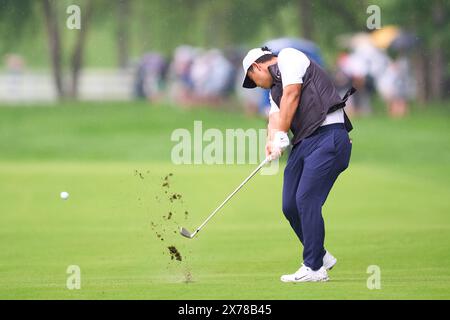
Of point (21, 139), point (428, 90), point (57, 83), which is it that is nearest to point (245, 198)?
point (21, 139)

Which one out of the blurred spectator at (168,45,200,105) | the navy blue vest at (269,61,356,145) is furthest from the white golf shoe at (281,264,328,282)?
the blurred spectator at (168,45,200,105)

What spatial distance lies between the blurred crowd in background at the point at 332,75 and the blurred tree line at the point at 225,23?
745mm

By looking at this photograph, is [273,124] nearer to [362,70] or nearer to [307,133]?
[307,133]

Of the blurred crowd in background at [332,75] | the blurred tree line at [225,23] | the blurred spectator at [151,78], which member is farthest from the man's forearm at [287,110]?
the blurred spectator at [151,78]

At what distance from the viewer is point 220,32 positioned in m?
62.8

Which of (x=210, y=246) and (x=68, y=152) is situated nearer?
(x=210, y=246)

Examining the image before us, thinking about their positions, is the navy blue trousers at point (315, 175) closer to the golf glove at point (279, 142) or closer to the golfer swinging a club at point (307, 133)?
the golfer swinging a club at point (307, 133)

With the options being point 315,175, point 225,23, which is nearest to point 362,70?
point 225,23

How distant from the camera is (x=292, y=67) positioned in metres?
11.9

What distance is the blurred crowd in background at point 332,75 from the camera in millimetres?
43156

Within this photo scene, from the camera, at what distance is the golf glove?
11.9 m

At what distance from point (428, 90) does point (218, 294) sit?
3599 centimetres

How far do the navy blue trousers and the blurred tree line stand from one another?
30.4 metres

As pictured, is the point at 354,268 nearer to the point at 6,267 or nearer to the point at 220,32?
the point at 6,267
